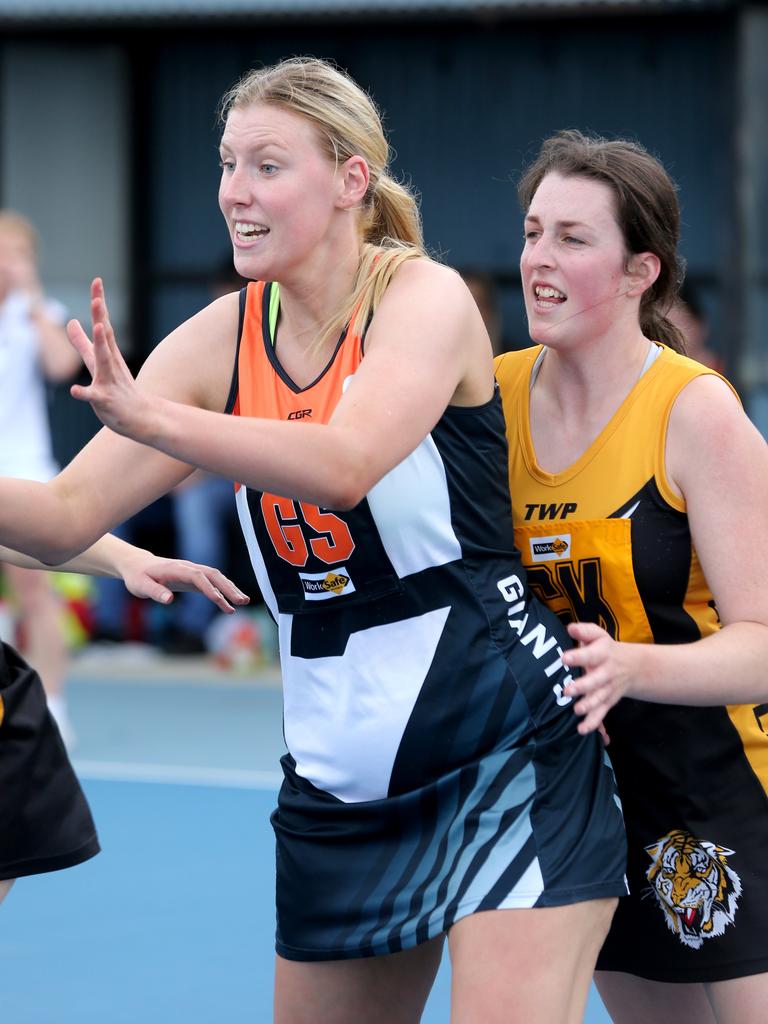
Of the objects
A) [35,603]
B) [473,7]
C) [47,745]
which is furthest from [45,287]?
[47,745]

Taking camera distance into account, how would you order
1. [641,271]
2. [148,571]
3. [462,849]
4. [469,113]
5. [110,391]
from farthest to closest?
[469,113] < [148,571] < [641,271] < [462,849] < [110,391]

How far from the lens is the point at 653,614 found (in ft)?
8.70

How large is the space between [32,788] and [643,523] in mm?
1134

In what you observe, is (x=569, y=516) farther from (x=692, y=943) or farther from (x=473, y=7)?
(x=473, y=7)

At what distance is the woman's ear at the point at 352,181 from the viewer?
2.56m

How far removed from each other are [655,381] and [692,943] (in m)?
0.89

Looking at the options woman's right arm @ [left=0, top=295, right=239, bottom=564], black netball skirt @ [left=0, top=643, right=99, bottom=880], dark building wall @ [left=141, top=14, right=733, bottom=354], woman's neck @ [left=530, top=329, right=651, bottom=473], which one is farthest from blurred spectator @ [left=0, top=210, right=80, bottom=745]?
woman's neck @ [left=530, top=329, right=651, bottom=473]

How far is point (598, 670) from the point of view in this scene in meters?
2.27

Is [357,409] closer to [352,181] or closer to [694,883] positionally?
[352,181]

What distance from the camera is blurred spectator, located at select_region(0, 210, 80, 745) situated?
6.88 m

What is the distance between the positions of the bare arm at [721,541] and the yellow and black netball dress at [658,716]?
48 mm

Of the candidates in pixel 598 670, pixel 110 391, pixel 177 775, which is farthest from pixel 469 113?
pixel 110 391

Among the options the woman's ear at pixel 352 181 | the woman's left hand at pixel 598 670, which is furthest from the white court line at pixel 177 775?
the woman's left hand at pixel 598 670

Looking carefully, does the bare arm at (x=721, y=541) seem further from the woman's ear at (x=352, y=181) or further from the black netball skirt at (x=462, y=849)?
the woman's ear at (x=352, y=181)
